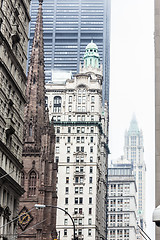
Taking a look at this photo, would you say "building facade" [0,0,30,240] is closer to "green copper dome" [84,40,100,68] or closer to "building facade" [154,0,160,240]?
"building facade" [154,0,160,240]

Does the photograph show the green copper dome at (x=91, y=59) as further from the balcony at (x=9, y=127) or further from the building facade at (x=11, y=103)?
the balcony at (x=9, y=127)

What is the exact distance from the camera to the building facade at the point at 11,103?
52.5 m

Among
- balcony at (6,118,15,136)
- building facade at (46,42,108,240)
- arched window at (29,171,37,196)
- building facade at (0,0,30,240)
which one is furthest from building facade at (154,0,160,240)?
building facade at (46,42,108,240)

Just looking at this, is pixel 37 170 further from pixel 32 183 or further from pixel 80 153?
pixel 80 153

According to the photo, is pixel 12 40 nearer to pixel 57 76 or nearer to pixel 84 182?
pixel 84 182

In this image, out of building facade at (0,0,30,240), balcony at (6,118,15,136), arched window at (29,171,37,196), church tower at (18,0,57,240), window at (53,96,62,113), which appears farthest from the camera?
window at (53,96,62,113)

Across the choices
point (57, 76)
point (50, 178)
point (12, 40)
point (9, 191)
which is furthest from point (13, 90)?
point (57, 76)

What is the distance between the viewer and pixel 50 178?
341 feet

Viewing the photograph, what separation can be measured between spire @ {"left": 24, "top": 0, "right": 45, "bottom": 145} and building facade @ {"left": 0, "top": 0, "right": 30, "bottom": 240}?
45352 mm

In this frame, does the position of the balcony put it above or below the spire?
below

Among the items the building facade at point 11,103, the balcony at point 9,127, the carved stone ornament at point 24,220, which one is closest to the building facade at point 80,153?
the carved stone ornament at point 24,220

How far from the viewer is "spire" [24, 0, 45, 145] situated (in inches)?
4210

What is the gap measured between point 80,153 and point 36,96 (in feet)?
119

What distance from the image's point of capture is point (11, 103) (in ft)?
182
